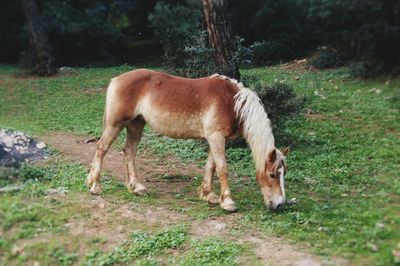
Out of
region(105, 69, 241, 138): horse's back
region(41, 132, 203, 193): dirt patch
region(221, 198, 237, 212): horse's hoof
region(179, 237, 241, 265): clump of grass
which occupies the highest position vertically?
region(105, 69, 241, 138): horse's back

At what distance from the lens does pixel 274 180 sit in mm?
6184

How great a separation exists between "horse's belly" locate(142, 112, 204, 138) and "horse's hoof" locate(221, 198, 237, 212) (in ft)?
3.23

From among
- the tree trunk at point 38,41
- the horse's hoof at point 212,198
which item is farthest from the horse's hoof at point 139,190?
the tree trunk at point 38,41

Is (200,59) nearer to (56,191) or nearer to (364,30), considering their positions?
(56,191)

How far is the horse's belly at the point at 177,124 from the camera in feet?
22.1

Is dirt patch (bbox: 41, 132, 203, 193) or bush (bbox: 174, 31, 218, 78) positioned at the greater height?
bush (bbox: 174, 31, 218, 78)

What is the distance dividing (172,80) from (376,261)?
3707 millimetres

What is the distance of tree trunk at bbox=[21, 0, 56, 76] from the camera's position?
18.5m

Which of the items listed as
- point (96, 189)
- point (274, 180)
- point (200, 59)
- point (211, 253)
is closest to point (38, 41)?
point (200, 59)

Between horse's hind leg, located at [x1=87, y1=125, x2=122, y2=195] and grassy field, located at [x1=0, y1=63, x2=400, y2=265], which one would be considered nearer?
grassy field, located at [x1=0, y1=63, x2=400, y2=265]

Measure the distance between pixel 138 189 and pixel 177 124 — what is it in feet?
3.64

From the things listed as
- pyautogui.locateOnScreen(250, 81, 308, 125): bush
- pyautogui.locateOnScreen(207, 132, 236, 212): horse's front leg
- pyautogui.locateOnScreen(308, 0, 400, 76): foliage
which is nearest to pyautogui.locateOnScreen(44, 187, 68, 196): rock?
pyautogui.locateOnScreen(207, 132, 236, 212): horse's front leg

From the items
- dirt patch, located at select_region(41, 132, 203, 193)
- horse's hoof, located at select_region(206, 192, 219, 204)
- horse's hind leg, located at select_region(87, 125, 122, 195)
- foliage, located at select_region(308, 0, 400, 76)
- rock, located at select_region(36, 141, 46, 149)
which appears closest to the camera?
horse's hoof, located at select_region(206, 192, 219, 204)

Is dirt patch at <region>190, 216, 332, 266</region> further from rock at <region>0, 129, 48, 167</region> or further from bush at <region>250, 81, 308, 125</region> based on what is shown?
bush at <region>250, 81, 308, 125</region>
